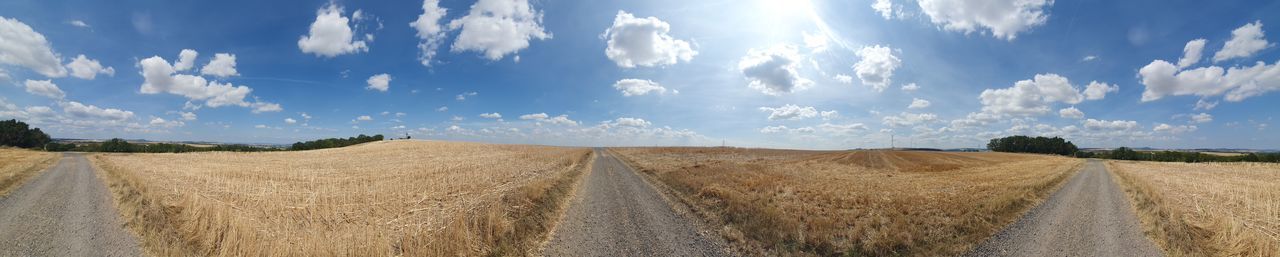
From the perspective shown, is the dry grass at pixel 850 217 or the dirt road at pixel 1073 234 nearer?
the dry grass at pixel 850 217

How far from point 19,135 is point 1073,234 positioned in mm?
190438

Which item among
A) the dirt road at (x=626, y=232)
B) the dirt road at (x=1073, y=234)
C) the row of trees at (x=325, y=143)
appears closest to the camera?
the dirt road at (x=626, y=232)

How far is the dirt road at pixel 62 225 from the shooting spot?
1094 centimetres

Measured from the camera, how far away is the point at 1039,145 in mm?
160250

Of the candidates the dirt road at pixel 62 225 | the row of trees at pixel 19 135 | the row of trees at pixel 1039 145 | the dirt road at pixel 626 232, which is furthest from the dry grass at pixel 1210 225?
the row of trees at pixel 19 135

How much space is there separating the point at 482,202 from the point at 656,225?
630cm

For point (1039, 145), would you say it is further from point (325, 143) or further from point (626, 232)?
point (325, 143)

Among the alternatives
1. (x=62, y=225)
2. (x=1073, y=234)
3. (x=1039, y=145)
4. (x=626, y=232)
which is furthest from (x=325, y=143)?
(x=1039, y=145)

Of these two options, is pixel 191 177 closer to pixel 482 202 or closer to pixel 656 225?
pixel 482 202

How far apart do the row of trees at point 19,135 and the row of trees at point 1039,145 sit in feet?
977

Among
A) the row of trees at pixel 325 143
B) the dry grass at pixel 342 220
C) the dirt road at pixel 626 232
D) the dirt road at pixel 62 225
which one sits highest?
the row of trees at pixel 325 143

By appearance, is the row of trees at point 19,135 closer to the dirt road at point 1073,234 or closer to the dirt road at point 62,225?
the dirt road at point 62,225

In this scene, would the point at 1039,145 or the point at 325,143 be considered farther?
the point at 1039,145

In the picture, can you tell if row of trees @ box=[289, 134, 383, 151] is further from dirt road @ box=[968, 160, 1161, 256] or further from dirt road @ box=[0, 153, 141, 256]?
dirt road @ box=[968, 160, 1161, 256]
